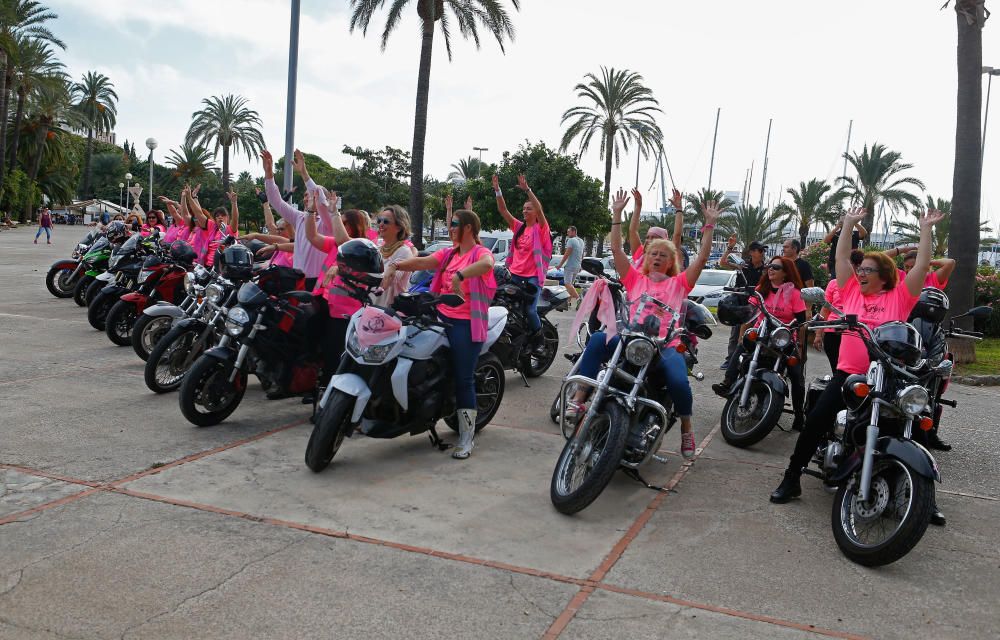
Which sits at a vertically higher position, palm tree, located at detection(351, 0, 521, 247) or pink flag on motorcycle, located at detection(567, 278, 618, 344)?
palm tree, located at detection(351, 0, 521, 247)

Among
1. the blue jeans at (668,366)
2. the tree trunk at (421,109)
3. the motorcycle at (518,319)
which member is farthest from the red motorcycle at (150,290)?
the tree trunk at (421,109)

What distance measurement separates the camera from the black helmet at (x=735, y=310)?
21.0 ft

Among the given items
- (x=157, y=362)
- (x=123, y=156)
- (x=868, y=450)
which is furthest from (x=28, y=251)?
(x=123, y=156)

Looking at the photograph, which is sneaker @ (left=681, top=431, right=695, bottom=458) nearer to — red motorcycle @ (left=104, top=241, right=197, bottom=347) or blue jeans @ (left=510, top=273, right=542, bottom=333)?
blue jeans @ (left=510, top=273, right=542, bottom=333)

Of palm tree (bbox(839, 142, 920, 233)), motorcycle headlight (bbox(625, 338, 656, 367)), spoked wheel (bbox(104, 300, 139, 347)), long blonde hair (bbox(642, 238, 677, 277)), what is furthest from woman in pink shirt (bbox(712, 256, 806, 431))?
palm tree (bbox(839, 142, 920, 233))

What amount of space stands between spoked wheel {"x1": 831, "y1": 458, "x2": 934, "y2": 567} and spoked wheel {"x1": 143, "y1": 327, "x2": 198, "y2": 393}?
16.9ft

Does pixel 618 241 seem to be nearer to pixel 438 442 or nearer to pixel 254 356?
pixel 438 442

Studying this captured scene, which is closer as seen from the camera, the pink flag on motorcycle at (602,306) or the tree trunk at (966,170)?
the pink flag on motorcycle at (602,306)

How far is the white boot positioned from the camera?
5.85 metres

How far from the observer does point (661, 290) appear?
214 inches

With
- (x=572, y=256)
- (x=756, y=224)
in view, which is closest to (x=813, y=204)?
(x=756, y=224)

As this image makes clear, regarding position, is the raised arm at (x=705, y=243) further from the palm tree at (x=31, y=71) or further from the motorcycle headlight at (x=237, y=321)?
the palm tree at (x=31, y=71)

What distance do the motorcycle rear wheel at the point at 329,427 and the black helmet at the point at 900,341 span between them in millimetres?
3113

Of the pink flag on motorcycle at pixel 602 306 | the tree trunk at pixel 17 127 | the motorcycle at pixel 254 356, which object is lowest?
the motorcycle at pixel 254 356
